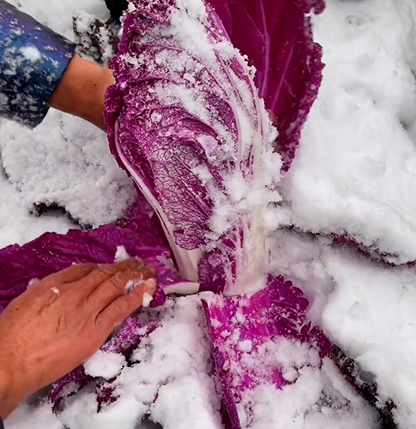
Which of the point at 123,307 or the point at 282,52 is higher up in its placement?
the point at 282,52

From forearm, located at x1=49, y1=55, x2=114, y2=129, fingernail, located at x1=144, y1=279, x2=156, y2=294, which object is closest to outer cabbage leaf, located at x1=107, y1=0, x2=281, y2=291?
fingernail, located at x1=144, y1=279, x2=156, y2=294

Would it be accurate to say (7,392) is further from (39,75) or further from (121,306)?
(39,75)

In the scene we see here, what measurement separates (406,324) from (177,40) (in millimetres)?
636

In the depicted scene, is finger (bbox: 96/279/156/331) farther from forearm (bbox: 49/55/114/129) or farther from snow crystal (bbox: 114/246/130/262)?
forearm (bbox: 49/55/114/129)

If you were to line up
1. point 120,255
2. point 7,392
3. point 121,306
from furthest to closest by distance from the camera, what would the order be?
point 120,255, point 121,306, point 7,392

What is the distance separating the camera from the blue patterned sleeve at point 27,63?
1.08 meters

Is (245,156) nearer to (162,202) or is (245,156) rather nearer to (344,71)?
(162,202)

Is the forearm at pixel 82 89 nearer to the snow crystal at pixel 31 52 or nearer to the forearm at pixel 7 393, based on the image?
the snow crystal at pixel 31 52

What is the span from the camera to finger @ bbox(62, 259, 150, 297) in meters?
1.02

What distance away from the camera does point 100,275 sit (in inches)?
41.7

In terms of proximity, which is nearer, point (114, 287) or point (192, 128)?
point (192, 128)

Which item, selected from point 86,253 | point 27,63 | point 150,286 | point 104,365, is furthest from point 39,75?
point 104,365

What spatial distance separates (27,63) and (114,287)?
452 mm

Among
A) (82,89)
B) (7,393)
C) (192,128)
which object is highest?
(192,128)
